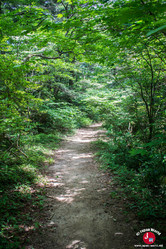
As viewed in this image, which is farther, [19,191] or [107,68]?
[107,68]

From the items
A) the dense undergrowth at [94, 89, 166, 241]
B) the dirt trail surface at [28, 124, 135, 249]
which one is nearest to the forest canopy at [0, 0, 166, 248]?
the dense undergrowth at [94, 89, 166, 241]

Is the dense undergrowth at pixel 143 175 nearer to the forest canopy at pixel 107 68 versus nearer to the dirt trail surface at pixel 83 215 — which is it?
the forest canopy at pixel 107 68

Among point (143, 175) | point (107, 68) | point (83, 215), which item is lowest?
point (83, 215)

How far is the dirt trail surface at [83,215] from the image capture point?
2.78 m

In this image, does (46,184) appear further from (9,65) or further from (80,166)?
(9,65)

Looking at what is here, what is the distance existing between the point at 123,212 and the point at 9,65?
5017 millimetres

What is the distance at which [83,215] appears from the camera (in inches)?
139

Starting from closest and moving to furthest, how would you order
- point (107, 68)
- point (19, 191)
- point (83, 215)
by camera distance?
1. point (83, 215)
2. point (19, 191)
3. point (107, 68)

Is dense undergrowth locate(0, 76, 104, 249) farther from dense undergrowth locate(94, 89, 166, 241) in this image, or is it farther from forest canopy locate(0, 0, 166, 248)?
dense undergrowth locate(94, 89, 166, 241)

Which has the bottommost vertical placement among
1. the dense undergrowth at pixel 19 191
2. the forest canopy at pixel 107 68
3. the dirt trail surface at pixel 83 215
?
the dirt trail surface at pixel 83 215

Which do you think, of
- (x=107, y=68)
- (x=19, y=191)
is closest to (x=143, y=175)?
(x=19, y=191)

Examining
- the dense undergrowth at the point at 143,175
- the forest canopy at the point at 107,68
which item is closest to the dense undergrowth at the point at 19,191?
the forest canopy at the point at 107,68

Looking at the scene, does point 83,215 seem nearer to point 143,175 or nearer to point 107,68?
point 143,175

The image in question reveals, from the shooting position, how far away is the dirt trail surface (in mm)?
2783
